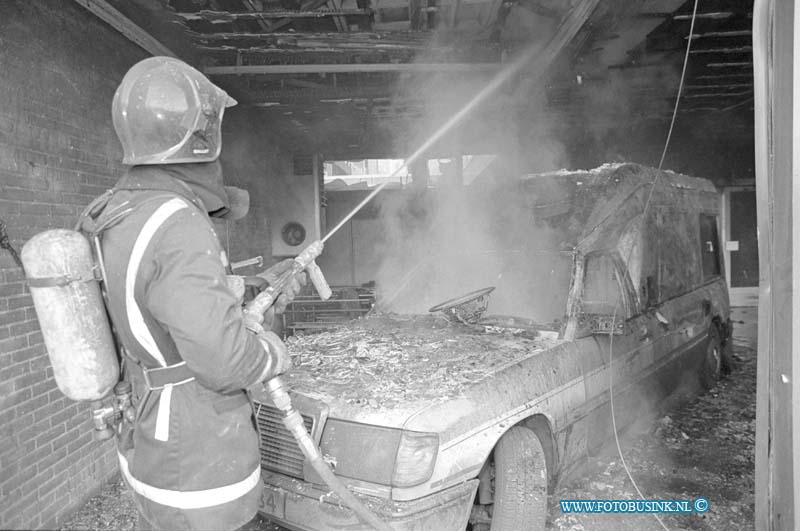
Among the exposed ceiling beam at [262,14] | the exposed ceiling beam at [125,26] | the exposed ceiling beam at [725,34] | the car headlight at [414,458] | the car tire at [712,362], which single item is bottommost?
the car tire at [712,362]

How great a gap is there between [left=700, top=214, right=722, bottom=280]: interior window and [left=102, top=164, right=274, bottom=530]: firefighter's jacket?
5.59 metres

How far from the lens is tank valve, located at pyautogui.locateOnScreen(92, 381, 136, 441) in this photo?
2.04 metres

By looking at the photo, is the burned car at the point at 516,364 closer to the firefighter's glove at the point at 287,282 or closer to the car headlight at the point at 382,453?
the car headlight at the point at 382,453

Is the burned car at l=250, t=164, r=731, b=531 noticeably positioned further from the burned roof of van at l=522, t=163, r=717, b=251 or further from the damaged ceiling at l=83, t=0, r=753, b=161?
the damaged ceiling at l=83, t=0, r=753, b=161

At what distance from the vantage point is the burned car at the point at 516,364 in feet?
8.48

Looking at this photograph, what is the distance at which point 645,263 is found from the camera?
4.59 meters

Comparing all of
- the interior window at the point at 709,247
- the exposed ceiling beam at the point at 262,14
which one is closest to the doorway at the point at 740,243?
the interior window at the point at 709,247

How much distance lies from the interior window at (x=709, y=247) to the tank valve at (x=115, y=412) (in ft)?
19.0

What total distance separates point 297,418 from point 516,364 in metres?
1.50

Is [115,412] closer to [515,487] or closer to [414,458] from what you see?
[414,458]

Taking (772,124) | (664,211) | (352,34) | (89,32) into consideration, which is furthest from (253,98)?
(772,124)

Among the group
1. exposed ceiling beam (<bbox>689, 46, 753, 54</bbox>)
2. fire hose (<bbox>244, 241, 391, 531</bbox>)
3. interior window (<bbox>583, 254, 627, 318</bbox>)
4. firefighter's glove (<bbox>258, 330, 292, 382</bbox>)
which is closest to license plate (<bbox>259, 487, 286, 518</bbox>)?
fire hose (<bbox>244, 241, 391, 531</bbox>)

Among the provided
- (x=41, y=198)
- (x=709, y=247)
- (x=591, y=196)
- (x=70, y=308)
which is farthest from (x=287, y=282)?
(x=709, y=247)

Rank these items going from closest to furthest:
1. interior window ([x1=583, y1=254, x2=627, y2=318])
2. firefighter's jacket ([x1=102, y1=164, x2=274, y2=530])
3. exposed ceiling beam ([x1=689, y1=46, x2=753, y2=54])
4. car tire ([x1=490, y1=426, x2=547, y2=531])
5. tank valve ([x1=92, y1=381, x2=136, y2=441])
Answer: firefighter's jacket ([x1=102, y1=164, x2=274, y2=530]) < tank valve ([x1=92, y1=381, x2=136, y2=441]) < car tire ([x1=490, y1=426, x2=547, y2=531]) < interior window ([x1=583, y1=254, x2=627, y2=318]) < exposed ceiling beam ([x1=689, y1=46, x2=753, y2=54])
